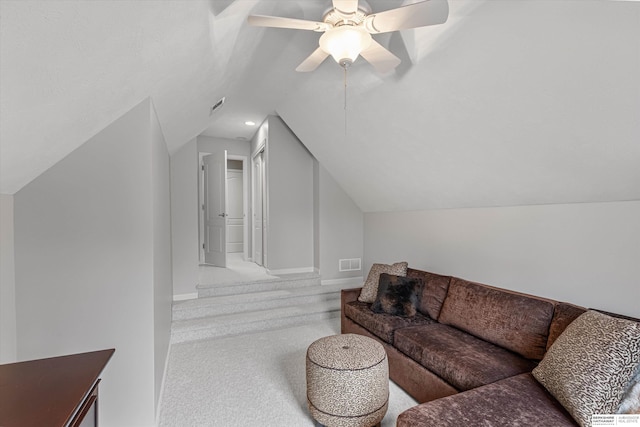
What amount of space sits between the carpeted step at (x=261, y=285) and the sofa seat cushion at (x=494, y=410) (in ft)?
10.3

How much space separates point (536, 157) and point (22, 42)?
9.10 feet

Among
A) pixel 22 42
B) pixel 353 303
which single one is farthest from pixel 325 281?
pixel 22 42

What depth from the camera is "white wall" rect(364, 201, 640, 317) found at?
6.63ft

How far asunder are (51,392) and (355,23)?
214 centimetres

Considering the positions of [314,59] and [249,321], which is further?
[249,321]

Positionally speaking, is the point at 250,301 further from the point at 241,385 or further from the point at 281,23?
the point at 281,23

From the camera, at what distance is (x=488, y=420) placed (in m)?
1.36

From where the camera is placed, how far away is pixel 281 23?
1696mm

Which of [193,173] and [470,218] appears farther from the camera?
[193,173]

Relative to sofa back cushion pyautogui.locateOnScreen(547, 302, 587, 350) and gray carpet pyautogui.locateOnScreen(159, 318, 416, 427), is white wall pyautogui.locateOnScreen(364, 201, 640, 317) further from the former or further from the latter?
gray carpet pyautogui.locateOnScreen(159, 318, 416, 427)

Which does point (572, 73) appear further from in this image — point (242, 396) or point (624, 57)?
point (242, 396)

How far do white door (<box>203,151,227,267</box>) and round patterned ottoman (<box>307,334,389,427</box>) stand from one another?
11.5ft

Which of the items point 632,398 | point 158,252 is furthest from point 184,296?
point 632,398

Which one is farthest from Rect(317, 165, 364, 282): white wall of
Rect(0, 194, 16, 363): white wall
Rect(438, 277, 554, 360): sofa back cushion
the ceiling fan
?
Rect(0, 194, 16, 363): white wall
